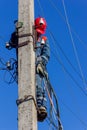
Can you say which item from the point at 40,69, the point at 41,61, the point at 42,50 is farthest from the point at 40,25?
the point at 40,69

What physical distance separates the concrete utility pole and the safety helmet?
29 cm

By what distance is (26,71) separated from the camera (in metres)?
8.46

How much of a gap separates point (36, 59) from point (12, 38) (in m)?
0.55

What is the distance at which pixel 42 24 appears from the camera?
31.2 ft

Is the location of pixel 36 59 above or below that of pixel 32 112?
above

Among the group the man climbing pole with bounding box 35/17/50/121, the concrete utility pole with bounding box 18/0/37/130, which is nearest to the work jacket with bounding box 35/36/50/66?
the man climbing pole with bounding box 35/17/50/121

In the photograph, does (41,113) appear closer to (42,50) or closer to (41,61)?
(41,61)

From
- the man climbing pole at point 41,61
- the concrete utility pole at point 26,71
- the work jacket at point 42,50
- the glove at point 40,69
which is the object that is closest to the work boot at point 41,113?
the man climbing pole at point 41,61

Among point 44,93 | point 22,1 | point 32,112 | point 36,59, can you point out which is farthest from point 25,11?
point 32,112

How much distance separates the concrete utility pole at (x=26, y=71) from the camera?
7934 millimetres

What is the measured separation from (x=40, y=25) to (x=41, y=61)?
0.70 m

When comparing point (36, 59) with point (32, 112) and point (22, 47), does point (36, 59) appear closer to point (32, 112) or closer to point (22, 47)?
point (22, 47)

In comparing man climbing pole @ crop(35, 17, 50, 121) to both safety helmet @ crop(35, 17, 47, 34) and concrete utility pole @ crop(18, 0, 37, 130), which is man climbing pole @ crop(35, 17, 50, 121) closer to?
safety helmet @ crop(35, 17, 47, 34)

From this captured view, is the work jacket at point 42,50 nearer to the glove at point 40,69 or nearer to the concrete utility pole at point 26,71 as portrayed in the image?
the glove at point 40,69
